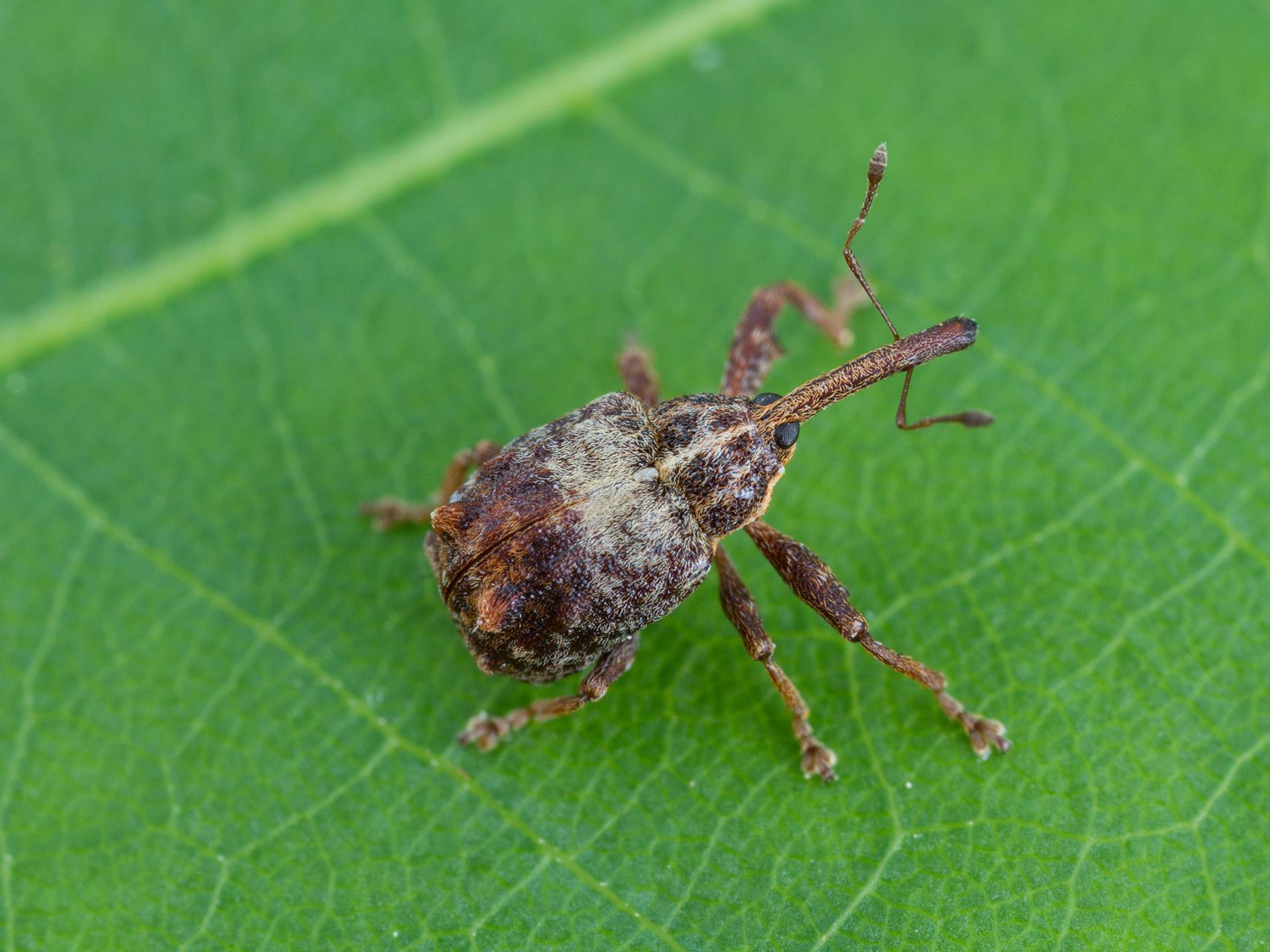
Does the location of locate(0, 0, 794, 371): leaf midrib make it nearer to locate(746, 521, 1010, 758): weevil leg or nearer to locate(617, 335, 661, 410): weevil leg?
locate(617, 335, 661, 410): weevil leg


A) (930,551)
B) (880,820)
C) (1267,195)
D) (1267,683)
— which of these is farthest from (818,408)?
(1267,195)

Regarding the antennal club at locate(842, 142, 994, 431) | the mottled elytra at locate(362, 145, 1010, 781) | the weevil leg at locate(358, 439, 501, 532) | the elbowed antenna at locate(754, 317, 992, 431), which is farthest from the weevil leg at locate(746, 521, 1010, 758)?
the weevil leg at locate(358, 439, 501, 532)

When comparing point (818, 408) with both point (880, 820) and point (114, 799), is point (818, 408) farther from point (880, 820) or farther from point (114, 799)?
point (114, 799)

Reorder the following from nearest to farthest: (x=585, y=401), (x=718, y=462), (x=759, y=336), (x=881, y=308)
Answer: (x=718, y=462) → (x=881, y=308) → (x=759, y=336) → (x=585, y=401)

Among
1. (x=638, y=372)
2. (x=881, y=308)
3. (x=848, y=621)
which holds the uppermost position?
(x=638, y=372)

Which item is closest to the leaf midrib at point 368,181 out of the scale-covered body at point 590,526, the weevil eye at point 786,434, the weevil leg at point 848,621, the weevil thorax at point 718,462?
the scale-covered body at point 590,526

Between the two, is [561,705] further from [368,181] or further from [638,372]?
[368,181]

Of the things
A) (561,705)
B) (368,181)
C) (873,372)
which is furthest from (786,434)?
(368,181)
